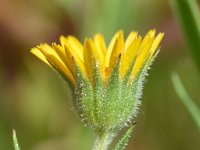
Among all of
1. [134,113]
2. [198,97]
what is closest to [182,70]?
[198,97]

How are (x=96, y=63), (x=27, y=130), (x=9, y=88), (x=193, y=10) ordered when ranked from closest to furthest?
(x=96, y=63), (x=193, y=10), (x=27, y=130), (x=9, y=88)

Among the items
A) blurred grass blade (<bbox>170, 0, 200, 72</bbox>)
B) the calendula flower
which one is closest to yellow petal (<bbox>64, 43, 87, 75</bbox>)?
the calendula flower

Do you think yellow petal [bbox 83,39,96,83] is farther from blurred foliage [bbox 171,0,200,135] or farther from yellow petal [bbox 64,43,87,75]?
blurred foliage [bbox 171,0,200,135]

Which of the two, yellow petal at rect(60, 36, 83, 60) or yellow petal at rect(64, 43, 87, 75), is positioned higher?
yellow petal at rect(60, 36, 83, 60)

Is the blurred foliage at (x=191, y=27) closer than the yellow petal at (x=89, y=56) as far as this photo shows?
No

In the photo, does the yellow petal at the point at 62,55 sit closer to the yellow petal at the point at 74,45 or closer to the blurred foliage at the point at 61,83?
the yellow petal at the point at 74,45

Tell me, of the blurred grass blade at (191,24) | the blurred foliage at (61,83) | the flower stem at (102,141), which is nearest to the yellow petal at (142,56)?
the flower stem at (102,141)

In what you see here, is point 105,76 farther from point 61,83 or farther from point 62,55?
point 61,83

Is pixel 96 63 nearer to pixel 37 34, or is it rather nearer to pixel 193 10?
pixel 193 10
